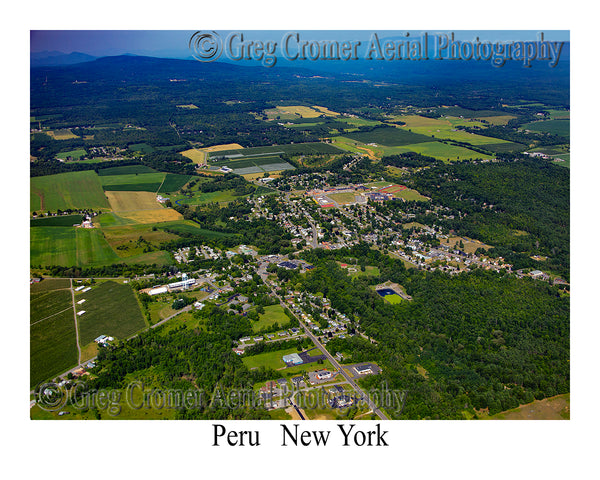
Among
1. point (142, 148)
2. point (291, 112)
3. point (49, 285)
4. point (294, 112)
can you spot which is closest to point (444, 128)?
point (294, 112)

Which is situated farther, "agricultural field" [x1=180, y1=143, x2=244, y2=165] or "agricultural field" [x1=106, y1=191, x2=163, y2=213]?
"agricultural field" [x1=180, y1=143, x2=244, y2=165]

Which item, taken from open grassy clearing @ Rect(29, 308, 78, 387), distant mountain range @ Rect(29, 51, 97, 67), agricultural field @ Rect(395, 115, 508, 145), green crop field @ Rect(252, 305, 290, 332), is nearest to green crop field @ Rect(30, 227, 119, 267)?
open grassy clearing @ Rect(29, 308, 78, 387)

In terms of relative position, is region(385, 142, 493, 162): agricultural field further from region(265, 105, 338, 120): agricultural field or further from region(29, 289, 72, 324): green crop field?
region(29, 289, 72, 324): green crop field

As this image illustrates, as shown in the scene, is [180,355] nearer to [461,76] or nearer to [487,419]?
[487,419]

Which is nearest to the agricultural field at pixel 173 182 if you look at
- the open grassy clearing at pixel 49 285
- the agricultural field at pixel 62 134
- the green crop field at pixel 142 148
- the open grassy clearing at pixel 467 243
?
the green crop field at pixel 142 148

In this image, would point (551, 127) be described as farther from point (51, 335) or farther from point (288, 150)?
point (51, 335)

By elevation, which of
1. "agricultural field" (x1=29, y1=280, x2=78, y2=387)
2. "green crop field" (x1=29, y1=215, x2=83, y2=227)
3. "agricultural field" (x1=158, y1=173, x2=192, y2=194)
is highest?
"agricultural field" (x1=158, y1=173, x2=192, y2=194)

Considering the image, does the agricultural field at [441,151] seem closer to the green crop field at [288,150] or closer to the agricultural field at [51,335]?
the green crop field at [288,150]

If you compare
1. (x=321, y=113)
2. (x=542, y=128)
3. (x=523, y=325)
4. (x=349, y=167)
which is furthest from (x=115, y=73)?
(x=523, y=325)
